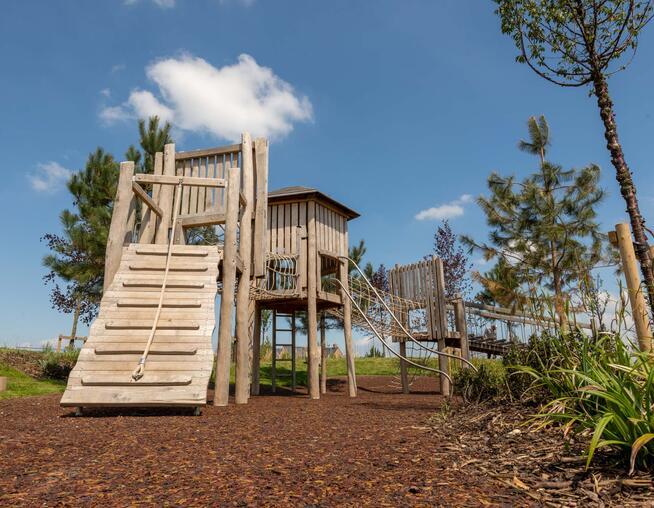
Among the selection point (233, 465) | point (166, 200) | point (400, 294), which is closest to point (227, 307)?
point (166, 200)

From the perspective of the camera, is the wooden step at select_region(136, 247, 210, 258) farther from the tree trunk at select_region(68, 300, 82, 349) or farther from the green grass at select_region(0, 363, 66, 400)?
the tree trunk at select_region(68, 300, 82, 349)

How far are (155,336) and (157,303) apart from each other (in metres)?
0.58

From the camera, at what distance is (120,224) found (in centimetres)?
690

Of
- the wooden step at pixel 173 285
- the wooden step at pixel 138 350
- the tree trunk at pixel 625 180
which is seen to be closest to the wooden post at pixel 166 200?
the wooden step at pixel 173 285

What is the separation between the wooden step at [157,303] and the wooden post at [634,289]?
4848 mm

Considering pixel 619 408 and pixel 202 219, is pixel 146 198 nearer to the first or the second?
pixel 202 219

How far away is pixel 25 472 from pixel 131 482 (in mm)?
748

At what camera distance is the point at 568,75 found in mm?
8812

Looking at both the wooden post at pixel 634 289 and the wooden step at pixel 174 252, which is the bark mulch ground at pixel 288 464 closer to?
the wooden post at pixel 634 289

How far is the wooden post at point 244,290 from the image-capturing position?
22.9 ft

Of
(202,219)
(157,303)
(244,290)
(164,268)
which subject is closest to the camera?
(157,303)

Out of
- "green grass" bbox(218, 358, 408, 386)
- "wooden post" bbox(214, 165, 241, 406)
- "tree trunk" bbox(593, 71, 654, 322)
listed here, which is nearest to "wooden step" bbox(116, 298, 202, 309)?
"wooden post" bbox(214, 165, 241, 406)

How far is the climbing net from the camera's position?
10.1 m

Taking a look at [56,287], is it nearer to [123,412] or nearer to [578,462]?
[123,412]
